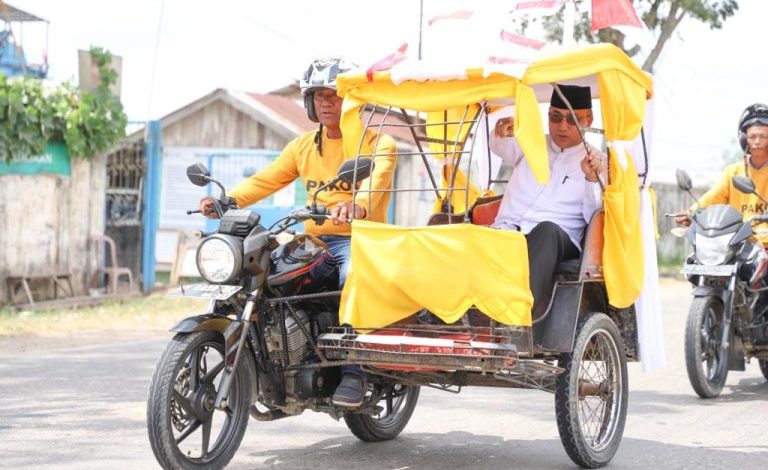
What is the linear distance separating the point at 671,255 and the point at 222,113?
13.1 m

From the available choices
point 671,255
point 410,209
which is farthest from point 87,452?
point 671,255

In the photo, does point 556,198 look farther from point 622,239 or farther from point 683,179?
point 683,179

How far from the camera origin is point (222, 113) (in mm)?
24906

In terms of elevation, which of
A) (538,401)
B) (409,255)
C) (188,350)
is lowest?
(538,401)

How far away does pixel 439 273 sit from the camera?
5.75 metres

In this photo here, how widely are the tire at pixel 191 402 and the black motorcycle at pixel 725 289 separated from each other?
4.36 meters

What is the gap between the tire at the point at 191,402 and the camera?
5.33 meters

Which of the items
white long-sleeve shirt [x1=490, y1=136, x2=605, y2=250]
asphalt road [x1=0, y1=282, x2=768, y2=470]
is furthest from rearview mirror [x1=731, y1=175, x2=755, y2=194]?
white long-sleeve shirt [x1=490, y1=136, x2=605, y2=250]

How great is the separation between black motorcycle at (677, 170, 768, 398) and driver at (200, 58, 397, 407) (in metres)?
3.39

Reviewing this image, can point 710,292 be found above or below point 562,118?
below

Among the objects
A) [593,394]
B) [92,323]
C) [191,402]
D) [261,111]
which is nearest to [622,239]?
[593,394]

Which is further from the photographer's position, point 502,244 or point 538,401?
point 538,401

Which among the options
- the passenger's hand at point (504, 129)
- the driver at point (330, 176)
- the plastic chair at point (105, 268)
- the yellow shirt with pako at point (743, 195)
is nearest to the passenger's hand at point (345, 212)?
the driver at point (330, 176)

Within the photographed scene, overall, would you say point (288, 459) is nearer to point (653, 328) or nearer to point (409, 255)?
point (409, 255)
